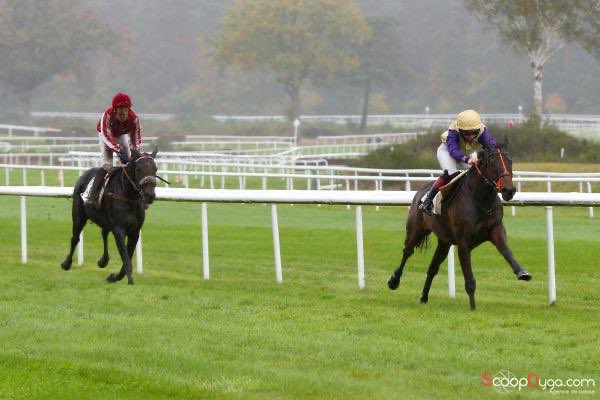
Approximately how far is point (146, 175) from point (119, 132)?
2.03 ft

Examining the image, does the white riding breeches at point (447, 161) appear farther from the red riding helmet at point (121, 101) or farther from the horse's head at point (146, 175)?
the red riding helmet at point (121, 101)

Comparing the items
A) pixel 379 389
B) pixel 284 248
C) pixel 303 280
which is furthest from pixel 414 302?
pixel 284 248

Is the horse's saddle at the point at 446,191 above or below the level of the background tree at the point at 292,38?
below

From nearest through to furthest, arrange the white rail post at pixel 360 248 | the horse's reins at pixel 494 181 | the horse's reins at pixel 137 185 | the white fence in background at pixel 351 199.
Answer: the horse's reins at pixel 494 181
the white fence in background at pixel 351 199
the white rail post at pixel 360 248
the horse's reins at pixel 137 185

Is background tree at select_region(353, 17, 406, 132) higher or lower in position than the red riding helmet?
higher

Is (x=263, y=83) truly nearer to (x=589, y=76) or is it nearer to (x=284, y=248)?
(x=589, y=76)

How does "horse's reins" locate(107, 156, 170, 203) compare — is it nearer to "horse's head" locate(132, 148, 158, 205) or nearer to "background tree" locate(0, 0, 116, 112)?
"horse's head" locate(132, 148, 158, 205)

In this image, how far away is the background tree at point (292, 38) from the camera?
7356 cm

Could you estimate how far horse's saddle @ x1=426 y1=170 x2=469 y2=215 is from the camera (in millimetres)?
10589

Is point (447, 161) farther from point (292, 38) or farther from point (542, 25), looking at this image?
point (292, 38)

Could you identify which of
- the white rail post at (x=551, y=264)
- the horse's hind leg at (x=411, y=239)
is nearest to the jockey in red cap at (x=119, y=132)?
the horse's hind leg at (x=411, y=239)

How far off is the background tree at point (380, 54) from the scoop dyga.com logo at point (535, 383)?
69522 millimetres

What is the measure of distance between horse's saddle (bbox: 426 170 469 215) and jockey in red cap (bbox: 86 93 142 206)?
10.3ft

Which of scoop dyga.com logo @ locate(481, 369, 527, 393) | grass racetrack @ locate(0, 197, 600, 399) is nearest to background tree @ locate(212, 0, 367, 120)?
grass racetrack @ locate(0, 197, 600, 399)
